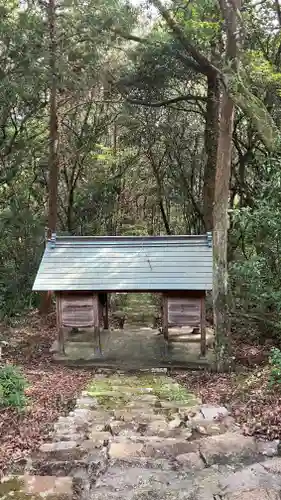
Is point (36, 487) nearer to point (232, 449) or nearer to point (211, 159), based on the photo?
point (232, 449)

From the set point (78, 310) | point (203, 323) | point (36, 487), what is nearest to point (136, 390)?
point (203, 323)

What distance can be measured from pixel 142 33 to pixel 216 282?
27.7 feet

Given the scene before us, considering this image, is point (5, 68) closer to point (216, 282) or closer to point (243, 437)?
point (216, 282)

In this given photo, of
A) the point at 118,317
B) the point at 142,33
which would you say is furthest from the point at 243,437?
the point at 142,33

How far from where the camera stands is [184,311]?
30.2 ft

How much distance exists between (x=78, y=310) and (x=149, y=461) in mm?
5514

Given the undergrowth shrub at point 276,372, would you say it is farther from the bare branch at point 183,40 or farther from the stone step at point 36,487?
the bare branch at point 183,40

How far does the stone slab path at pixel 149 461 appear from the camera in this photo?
362cm

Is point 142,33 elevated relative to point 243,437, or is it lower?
elevated

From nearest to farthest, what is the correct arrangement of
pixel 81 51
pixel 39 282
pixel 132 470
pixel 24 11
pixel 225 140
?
pixel 132 470, pixel 225 140, pixel 39 282, pixel 24 11, pixel 81 51

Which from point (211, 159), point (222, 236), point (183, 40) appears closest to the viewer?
point (222, 236)

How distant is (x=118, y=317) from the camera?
43.6 ft

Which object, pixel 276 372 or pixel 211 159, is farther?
pixel 211 159

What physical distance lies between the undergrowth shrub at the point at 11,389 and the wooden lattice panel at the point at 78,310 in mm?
Answer: 2887
